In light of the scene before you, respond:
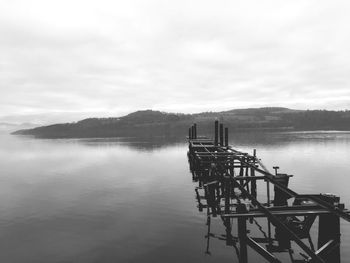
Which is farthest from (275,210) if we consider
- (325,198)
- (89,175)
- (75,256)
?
(89,175)

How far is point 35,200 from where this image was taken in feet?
98.2

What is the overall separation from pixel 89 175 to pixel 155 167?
36.4ft

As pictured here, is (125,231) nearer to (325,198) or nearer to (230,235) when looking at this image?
(230,235)

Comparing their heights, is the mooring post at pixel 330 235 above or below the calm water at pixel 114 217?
above

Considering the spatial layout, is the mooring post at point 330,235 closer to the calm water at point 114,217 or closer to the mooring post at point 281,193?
the mooring post at point 281,193

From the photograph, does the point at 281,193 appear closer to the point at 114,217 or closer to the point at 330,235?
the point at 330,235

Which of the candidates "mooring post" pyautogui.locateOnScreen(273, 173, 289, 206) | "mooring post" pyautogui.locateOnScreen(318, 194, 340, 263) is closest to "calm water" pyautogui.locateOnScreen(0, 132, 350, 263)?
"mooring post" pyautogui.locateOnScreen(273, 173, 289, 206)

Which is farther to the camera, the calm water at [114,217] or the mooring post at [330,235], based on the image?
the calm water at [114,217]

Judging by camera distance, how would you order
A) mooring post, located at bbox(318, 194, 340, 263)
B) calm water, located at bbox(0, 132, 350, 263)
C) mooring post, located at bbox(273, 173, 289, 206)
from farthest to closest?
1. calm water, located at bbox(0, 132, 350, 263)
2. mooring post, located at bbox(273, 173, 289, 206)
3. mooring post, located at bbox(318, 194, 340, 263)

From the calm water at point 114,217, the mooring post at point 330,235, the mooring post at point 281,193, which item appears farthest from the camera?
the calm water at point 114,217

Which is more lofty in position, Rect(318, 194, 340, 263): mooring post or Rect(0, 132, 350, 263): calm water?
Rect(318, 194, 340, 263): mooring post

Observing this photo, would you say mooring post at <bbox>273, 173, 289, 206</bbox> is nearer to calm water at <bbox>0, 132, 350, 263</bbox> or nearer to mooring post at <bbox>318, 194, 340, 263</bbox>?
calm water at <bbox>0, 132, 350, 263</bbox>

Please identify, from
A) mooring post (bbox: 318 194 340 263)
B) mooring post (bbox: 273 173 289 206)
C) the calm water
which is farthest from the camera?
the calm water

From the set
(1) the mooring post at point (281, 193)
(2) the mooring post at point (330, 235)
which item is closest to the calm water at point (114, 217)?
(1) the mooring post at point (281, 193)
